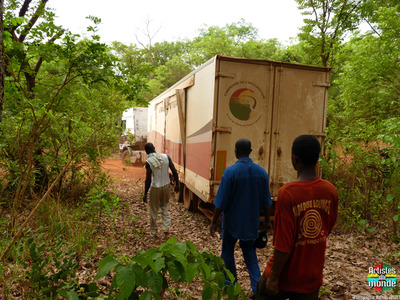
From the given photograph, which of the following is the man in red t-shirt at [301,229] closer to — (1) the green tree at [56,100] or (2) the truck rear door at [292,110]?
(1) the green tree at [56,100]

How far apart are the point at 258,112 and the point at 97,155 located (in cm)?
357

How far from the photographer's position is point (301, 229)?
206 centimetres

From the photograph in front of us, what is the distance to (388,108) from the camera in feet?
28.0

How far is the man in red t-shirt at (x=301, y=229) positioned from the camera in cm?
202

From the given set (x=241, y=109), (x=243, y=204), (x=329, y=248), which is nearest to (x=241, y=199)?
(x=243, y=204)

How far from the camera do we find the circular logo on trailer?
563 cm

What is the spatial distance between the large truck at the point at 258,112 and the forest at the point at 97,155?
1106 millimetres

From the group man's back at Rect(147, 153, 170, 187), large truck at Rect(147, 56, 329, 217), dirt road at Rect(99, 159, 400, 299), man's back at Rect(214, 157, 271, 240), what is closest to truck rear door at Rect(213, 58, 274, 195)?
large truck at Rect(147, 56, 329, 217)

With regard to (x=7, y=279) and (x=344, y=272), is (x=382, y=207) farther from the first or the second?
(x=7, y=279)

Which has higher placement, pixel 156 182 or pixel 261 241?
pixel 156 182

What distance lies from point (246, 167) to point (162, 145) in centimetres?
773

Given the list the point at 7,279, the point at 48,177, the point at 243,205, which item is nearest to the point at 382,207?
the point at 243,205

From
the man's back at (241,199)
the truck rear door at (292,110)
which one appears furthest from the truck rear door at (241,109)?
the man's back at (241,199)

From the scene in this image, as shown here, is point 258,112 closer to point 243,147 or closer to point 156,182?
point 243,147
